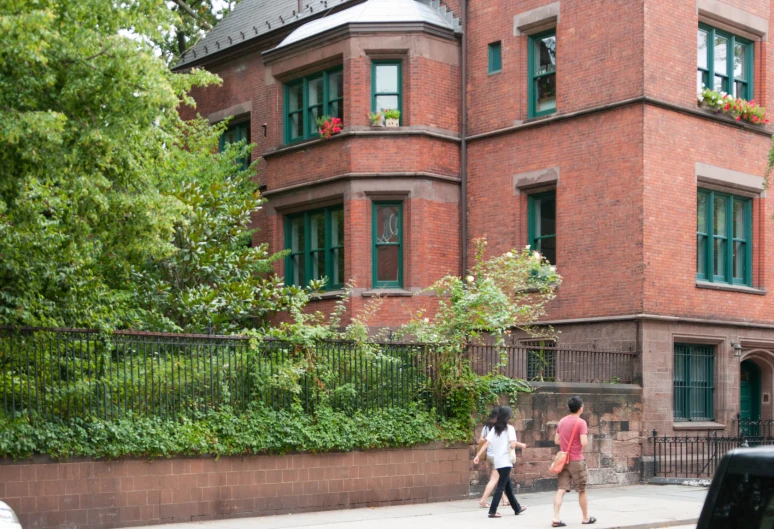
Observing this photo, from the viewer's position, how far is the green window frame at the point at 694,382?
74.1 feet

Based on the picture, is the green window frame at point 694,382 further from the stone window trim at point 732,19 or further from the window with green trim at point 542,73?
the stone window trim at point 732,19

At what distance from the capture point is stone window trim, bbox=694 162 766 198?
2286 centimetres

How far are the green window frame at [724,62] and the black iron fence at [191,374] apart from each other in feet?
32.2

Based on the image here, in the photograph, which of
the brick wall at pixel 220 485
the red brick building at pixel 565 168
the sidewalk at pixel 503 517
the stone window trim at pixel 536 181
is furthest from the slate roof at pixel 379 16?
the sidewalk at pixel 503 517

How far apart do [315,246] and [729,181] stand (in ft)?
31.2

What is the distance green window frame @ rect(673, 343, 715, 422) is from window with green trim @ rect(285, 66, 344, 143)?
9326 mm

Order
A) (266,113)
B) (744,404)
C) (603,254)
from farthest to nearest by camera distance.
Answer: (266,113) < (744,404) < (603,254)

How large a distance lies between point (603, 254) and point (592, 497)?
18.2 ft

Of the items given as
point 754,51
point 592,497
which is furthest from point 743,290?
point 592,497

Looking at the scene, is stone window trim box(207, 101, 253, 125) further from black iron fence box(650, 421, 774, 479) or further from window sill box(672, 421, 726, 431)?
black iron fence box(650, 421, 774, 479)

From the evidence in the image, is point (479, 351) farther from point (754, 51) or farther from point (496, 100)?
point (754, 51)

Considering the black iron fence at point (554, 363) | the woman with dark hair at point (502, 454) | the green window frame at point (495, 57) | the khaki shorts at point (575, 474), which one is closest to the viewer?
the khaki shorts at point (575, 474)

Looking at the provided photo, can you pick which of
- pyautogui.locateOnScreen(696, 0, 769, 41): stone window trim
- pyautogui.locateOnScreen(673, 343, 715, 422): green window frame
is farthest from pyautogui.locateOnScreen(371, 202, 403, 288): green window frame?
pyautogui.locateOnScreen(696, 0, 769, 41): stone window trim

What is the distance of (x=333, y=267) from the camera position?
82.5 feet
